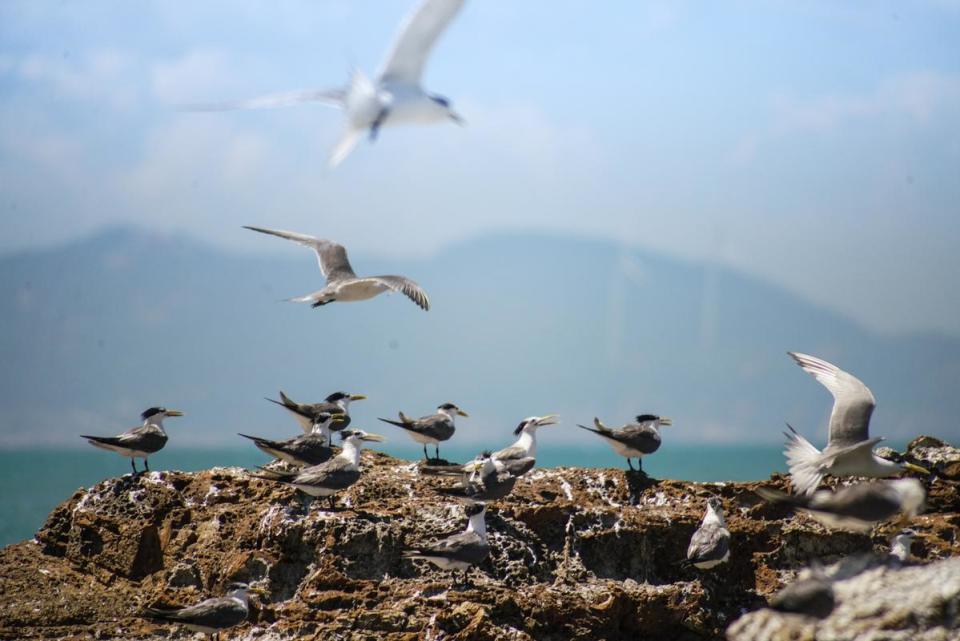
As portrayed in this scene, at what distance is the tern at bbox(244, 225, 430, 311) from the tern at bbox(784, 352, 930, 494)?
4.81 meters

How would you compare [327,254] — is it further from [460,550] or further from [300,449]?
[460,550]

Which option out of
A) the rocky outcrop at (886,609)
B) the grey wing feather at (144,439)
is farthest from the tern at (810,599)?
the grey wing feather at (144,439)

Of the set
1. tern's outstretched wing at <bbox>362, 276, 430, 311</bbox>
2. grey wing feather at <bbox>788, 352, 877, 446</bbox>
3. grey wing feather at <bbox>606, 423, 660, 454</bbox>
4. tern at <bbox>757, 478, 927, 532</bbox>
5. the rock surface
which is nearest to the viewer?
the rock surface


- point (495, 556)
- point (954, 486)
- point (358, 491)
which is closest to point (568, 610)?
point (495, 556)

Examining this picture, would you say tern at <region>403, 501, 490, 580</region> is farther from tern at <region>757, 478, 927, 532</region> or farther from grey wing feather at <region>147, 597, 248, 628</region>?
tern at <region>757, 478, 927, 532</region>

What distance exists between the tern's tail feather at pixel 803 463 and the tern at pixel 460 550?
3219 millimetres

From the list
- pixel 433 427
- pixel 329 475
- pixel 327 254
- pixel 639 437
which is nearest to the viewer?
pixel 329 475

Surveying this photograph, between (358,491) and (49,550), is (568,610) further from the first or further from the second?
(49,550)

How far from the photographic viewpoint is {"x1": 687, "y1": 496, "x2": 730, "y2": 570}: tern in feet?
33.2

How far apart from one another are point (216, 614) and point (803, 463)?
5886 millimetres

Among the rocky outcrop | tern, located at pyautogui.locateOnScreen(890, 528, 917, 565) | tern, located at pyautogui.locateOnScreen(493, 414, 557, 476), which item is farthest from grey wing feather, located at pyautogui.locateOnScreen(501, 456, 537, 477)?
the rocky outcrop

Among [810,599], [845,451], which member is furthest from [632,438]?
[810,599]

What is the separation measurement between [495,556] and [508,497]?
107 centimetres

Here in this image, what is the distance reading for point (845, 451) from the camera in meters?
11.4
